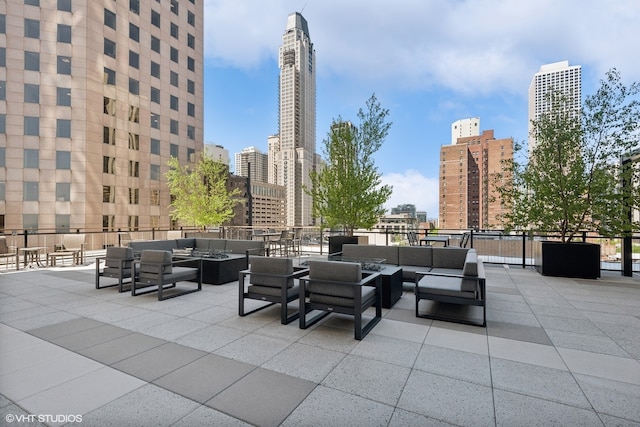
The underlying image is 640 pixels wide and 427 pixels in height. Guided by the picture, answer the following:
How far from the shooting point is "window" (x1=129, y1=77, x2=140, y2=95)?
2523 centimetres

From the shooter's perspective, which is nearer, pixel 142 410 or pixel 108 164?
pixel 142 410

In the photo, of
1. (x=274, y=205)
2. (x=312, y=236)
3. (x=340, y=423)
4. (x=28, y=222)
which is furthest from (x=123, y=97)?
(x=274, y=205)

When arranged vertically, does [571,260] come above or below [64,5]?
below

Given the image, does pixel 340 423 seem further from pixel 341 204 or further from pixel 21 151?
pixel 21 151

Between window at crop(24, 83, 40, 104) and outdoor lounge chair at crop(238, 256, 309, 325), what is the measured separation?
2580cm

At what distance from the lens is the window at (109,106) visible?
76.6 ft

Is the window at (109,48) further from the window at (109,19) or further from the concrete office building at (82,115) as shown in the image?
the window at (109,19)

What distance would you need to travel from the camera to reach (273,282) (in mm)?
4434

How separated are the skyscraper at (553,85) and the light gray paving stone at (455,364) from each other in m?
7.21

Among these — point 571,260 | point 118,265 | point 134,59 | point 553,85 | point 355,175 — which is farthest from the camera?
point 134,59

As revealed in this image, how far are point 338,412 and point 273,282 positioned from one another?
7.80ft

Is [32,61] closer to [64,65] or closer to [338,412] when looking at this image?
[64,65]

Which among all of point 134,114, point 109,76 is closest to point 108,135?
point 134,114

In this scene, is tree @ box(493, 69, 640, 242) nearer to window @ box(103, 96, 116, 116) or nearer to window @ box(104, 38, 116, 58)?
window @ box(103, 96, 116, 116)
